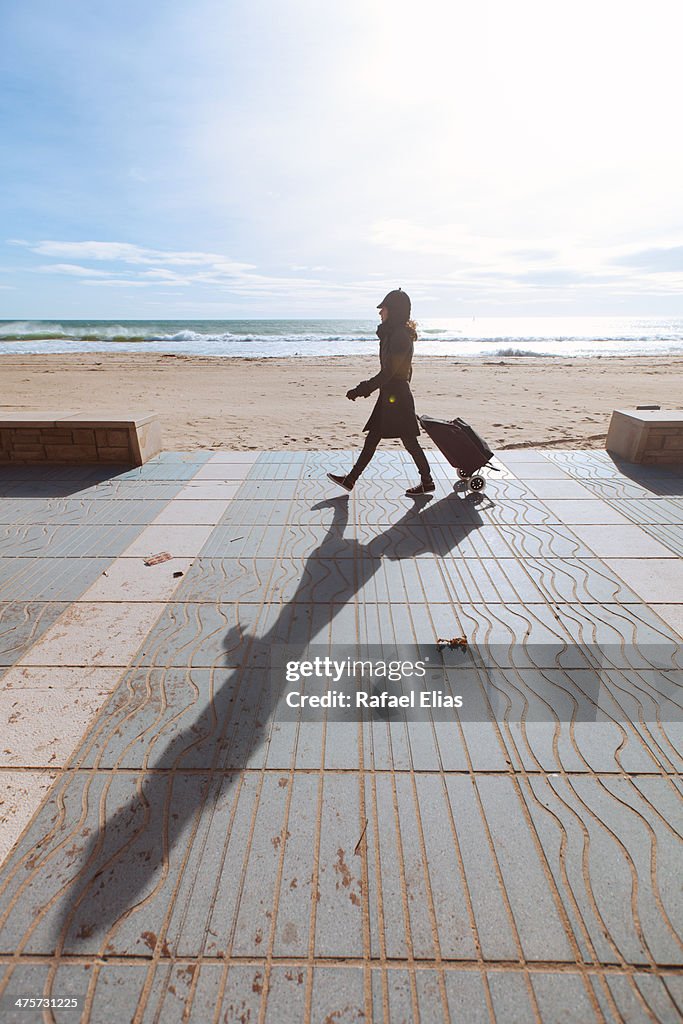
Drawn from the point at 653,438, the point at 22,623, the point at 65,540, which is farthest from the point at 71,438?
the point at 653,438

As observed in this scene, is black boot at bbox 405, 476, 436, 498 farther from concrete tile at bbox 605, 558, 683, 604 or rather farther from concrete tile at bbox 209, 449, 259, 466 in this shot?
concrete tile at bbox 209, 449, 259, 466

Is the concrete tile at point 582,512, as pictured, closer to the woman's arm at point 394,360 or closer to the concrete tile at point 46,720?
the woman's arm at point 394,360

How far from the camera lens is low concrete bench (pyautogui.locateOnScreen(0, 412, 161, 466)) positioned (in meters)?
6.63

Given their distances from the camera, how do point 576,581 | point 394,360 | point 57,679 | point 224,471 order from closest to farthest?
point 57,679
point 576,581
point 394,360
point 224,471

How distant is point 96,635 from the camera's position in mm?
3381

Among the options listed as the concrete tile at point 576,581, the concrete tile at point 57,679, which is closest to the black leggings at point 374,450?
the concrete tile at point 576,581

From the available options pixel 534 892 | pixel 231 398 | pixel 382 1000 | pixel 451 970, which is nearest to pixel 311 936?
pixel 382 1000

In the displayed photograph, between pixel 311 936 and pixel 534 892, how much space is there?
811 millimetres

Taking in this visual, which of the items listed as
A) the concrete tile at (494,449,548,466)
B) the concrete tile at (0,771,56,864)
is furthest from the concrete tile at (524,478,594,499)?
the concrete tile at (0,771,56,864)

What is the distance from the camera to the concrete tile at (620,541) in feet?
14.5

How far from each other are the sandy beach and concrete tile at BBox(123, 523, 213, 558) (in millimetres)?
3737

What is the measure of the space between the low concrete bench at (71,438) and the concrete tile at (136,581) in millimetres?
2902

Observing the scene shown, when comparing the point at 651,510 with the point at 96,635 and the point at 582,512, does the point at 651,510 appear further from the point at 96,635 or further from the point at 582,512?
the point at 96,635

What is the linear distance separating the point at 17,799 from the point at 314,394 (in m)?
14.0
